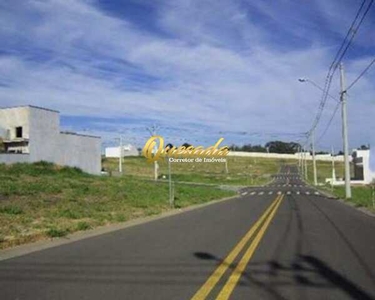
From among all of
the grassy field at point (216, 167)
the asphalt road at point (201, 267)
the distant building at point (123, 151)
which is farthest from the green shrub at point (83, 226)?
the distant building at point (123, 151)

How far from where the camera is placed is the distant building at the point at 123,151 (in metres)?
155

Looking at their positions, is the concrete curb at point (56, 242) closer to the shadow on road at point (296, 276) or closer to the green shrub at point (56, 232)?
the green shrub at point (56, 232)

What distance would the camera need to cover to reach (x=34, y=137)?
5766 cm

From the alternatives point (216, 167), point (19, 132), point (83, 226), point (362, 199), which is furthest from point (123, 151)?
point (83, 226)

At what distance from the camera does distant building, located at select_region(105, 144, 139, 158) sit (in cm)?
15512

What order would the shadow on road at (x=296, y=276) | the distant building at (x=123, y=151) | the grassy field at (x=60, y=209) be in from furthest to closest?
the distant building at (x=123, y=151)
the grassy field at (x=60, y=209)
the shadow on road at (x=296, y=276)

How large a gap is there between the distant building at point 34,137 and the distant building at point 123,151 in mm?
87152

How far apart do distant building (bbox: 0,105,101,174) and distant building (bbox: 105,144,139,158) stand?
8715 cm

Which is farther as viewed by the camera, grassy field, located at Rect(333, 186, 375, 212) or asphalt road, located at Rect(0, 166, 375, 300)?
grassy field, located at Rect(333, 186, 375, 212)

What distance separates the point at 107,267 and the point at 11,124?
169ft

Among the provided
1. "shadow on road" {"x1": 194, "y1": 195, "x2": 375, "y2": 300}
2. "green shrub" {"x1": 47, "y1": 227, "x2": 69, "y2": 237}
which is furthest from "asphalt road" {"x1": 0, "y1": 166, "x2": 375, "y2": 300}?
"green shrub" {"x1": 47, "y1": 227, "x2": 69, "y2": 237}

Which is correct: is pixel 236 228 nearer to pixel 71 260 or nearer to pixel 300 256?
pixel 300 256

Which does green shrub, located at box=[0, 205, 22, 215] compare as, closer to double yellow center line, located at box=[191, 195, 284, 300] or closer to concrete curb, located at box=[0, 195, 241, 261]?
concrete curb, located at box=[0, 195, 241, 261]

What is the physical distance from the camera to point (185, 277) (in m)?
8.92
